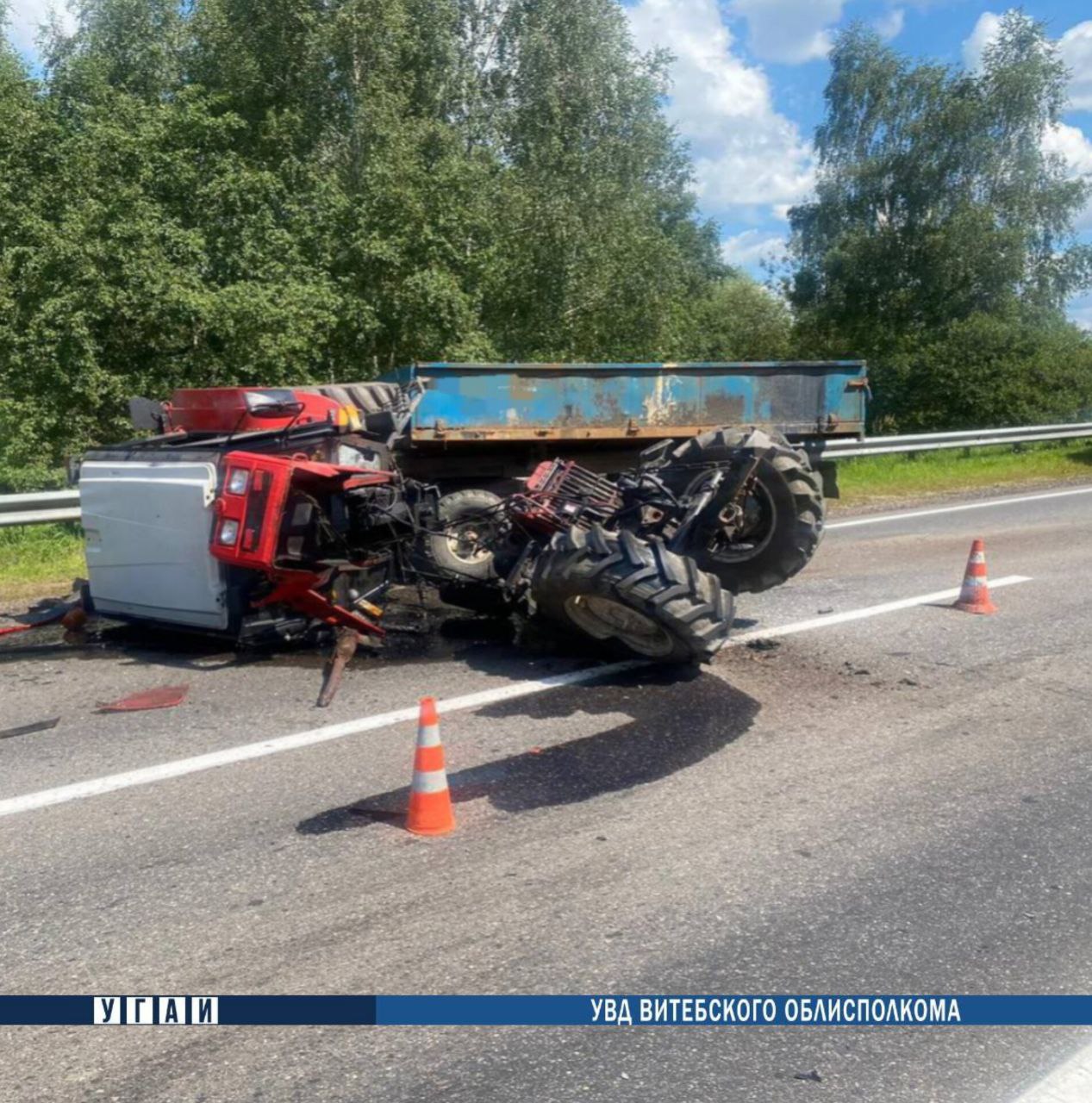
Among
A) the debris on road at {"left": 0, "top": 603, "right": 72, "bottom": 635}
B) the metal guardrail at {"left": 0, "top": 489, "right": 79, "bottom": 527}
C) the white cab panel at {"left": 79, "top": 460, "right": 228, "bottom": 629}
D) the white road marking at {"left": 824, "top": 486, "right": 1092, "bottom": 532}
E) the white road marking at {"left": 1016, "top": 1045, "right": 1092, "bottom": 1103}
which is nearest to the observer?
the white road marking at {"left": 1016, "top": 1045, "right": 1092, "bottom": 1103}

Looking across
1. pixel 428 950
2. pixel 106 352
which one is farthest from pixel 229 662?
pixel 106 352

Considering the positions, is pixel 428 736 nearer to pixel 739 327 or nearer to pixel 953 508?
pixel 953 508

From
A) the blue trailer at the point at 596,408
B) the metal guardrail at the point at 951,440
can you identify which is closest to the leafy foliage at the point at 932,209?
the metal guardrail at the point at 951,440

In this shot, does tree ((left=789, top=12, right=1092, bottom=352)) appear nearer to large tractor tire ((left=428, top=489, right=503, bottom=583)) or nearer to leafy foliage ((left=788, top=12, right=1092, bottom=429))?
leafy foliage ((left=788, top=12, right=1092, bottom=429))

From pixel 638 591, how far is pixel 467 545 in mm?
2831

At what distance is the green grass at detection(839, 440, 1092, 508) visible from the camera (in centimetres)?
1678

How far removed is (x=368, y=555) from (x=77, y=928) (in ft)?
12.8

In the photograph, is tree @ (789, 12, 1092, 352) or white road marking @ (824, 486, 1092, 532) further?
tree @ (789, 12, 1092, 352)

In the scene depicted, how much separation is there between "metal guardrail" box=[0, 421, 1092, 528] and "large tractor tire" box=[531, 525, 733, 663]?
5.93m

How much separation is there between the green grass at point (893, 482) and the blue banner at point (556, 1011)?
7.08 meters

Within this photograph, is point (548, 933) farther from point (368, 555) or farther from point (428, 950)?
point (368, 555)

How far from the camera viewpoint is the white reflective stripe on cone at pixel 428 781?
14.7 feet

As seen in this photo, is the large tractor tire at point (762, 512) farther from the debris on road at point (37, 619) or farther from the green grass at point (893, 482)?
the green grass at point (893, 482)

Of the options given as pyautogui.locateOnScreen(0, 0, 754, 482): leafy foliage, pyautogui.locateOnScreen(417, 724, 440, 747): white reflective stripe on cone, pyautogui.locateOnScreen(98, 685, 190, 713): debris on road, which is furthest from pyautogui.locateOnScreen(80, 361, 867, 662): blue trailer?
pyautogui.locateOnScreen(0, 0, 754, 482): leafy foliage
